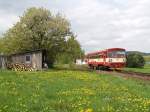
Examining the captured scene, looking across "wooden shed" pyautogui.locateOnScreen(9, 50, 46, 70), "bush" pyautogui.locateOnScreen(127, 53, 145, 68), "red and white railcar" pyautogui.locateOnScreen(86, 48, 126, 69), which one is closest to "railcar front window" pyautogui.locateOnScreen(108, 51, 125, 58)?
"red and white railcar" pyautogui.locateOnScreen(86, 48, 126, 69)

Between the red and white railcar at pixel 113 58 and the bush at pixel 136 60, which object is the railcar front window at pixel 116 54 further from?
the bush at pixel 136 60

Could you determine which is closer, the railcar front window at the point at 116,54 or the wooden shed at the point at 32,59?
the railcar front window at the point at 116,54

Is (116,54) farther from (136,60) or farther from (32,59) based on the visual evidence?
(136,60)

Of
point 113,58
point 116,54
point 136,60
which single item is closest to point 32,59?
point 113,58

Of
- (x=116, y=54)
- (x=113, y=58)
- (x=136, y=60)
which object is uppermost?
(x=116, y=54)

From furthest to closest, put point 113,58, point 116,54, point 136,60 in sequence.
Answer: point 136,60, point 116,54, point 113,58

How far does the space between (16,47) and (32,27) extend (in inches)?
200

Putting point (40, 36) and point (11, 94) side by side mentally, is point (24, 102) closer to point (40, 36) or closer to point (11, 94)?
point (11, 94)

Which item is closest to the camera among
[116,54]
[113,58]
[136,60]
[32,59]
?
[113,58]

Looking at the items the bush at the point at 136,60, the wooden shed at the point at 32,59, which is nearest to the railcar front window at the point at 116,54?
the wooden shed at the point at 32,59

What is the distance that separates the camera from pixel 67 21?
3457 inches

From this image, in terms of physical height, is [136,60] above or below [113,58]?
above

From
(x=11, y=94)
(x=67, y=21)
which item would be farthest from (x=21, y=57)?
(x=11, y=94)

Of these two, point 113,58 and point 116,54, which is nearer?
point 113,58
